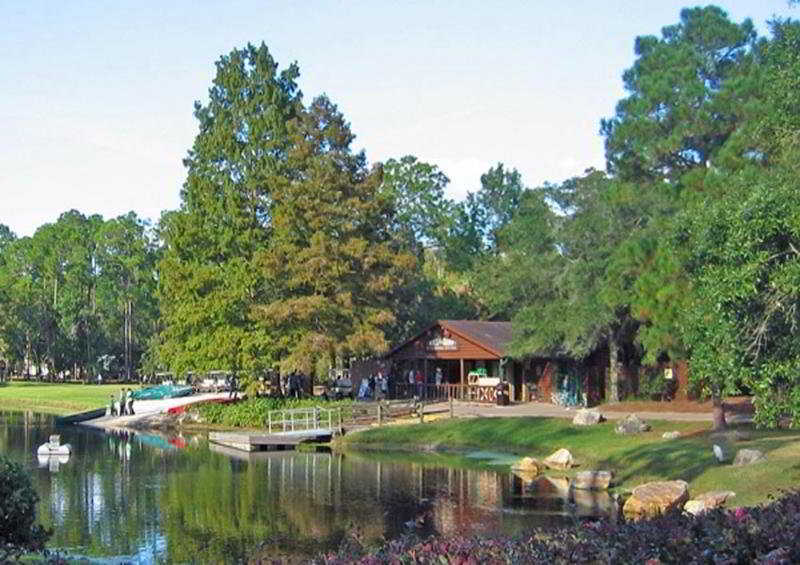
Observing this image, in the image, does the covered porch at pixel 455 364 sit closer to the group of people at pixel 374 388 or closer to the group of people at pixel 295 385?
the group of people at pixel 374 388

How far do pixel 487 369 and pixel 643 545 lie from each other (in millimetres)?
48332

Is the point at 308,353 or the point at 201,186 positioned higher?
the point at 201,186

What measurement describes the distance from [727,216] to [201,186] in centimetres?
3712

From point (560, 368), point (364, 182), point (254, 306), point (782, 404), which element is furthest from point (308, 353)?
point (782, 404)

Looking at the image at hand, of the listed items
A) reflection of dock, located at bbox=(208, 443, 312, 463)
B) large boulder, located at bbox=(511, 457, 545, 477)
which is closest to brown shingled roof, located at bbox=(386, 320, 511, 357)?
reflection of dock, located at bbox=(208, 443, 312, 463)

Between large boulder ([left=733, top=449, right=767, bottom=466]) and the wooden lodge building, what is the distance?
20.6m

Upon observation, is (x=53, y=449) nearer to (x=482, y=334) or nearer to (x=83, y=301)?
(x=482, y=334)

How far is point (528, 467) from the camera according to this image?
3120cm

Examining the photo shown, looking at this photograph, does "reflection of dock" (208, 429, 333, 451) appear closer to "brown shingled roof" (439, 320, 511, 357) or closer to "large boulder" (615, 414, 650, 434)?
"brown shingled roof" (439, 320, 511, 357)

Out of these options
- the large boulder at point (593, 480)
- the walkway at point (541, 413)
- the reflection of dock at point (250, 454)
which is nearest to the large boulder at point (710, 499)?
the large boulder at point (593, 480)

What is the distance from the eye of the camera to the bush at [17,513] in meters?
13.1

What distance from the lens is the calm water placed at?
69.8 feet

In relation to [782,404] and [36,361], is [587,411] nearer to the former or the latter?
[782,404]

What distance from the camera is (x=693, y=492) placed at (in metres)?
24.6
